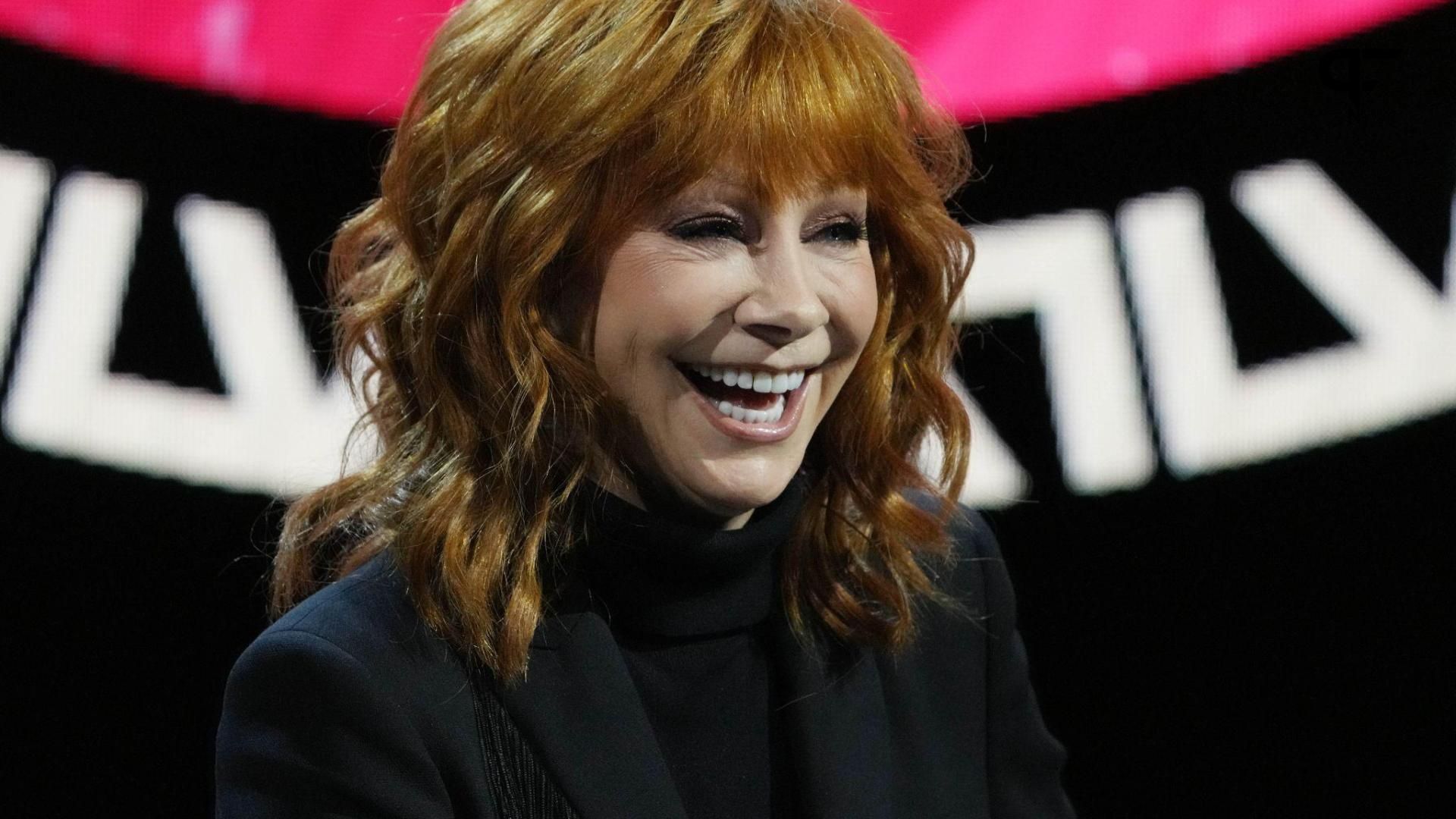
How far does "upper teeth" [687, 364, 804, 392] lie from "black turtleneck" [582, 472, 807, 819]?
0.14 m

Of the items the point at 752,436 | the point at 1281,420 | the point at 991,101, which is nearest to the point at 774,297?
the point at 752,436

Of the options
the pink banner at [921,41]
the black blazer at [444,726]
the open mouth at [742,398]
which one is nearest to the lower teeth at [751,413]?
the open mouth at [742,398]

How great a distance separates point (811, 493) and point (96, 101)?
1122mm

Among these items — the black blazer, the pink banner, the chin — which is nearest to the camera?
the black blazer

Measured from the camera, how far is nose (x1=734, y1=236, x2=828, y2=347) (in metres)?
1.32

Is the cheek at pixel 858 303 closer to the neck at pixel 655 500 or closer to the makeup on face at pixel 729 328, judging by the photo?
the makeup on face at pixel 729 328

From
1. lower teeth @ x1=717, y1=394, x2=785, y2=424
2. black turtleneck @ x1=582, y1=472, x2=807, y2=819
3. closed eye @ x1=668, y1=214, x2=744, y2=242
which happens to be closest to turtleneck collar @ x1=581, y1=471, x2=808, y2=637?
black turtleneck @ x1=582, y1=472, x2=807, y2=819

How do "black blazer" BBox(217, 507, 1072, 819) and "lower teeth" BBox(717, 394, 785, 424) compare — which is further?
"lower teeth" BBox(717, 394, 785, 424)

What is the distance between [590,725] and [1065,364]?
1175mm

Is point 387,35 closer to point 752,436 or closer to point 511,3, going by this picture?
point 511,3

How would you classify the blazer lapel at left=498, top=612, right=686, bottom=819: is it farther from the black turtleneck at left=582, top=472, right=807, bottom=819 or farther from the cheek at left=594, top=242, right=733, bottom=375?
the cheek at left=594, top=242, right=733, bottom=375

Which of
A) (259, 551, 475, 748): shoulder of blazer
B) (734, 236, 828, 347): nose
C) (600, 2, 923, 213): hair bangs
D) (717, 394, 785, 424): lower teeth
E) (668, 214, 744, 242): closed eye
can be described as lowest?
(259, 551, 475, 748): shoulder of blazer

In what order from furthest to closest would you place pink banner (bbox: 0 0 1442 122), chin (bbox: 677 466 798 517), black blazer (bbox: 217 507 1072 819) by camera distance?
pink banner (bbox: 0 0 1442 122) < chin (bbox: 677 466 798 517) < black blazer (bbox: 217 507 1072 819)

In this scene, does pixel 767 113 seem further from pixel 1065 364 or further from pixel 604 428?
pixel 1065 364
